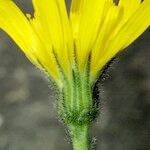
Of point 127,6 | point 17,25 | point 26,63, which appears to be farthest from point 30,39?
point 26,63

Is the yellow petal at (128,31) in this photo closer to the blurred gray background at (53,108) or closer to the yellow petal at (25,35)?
the yellow petal at (25,35)

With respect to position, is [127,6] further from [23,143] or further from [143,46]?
[143,46]

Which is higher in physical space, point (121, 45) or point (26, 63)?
point (121, 45)

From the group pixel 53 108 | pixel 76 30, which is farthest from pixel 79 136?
pixel 53 108

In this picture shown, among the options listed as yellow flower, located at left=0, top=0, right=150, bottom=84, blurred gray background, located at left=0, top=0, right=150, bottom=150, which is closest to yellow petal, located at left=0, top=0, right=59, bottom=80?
yellow flower, located at left=0, top=0, right=150, bottom=84

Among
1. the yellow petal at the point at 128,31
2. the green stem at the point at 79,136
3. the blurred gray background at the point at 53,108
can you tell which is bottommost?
the blurred gray background at the point at 53,108

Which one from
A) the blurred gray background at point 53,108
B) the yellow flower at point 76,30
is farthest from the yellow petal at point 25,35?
the blurred gray background at point 53,108
